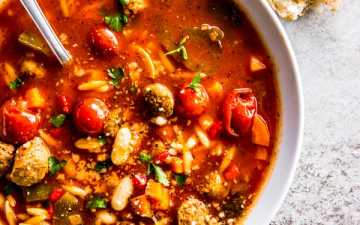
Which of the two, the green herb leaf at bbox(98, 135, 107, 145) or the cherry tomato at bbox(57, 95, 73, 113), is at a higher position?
the cherry tomato at bbox(57, 95, 73, 113)

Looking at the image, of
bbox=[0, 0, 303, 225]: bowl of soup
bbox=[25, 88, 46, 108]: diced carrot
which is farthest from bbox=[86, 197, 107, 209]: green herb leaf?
bbox=[25, 88, 46, 108]: diced carrot

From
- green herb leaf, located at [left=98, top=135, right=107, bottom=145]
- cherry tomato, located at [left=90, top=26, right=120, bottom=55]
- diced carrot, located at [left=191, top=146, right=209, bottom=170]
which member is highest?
cherry tomato, located at [left=90, top=26, right=120, bottom=55]

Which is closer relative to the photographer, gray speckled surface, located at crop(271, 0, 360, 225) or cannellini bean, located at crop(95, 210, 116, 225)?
cannellini bean, located at crop(95, 210, 116, 225)

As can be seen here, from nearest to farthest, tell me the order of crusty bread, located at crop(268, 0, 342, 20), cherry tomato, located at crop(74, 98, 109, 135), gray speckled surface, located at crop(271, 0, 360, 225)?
1. cherry tomato, located at crop(74, 98, 109, 135)
2. crusty bread, located at crop(268, 0, 342, 20)
3. gray speckled surface, located at crop(271, 0, 360, 225)

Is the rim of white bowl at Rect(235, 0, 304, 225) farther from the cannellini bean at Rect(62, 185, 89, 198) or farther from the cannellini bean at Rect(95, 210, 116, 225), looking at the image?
the cannellini bean at Rect(62, 185, 89, 198)

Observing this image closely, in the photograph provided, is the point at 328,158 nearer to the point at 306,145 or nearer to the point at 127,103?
the point at 306,145

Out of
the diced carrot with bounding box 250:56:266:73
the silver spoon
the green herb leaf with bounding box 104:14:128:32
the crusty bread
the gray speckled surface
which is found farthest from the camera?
the gray speckled surface

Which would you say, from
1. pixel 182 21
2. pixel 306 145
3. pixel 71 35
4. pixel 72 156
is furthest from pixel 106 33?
pixel 306 145
